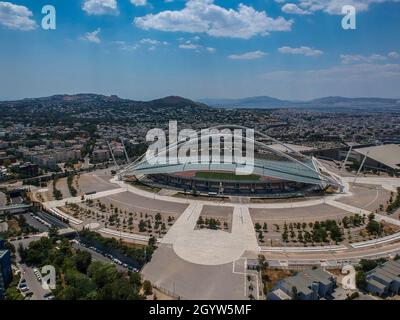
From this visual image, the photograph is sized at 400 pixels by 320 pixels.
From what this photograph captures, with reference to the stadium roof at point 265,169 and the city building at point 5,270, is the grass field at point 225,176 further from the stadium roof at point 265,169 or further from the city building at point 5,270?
the city building at point 5,270

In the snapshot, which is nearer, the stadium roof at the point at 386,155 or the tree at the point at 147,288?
the tree at the point at 147,288

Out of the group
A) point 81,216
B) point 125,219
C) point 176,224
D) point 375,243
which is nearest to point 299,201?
point 375,243

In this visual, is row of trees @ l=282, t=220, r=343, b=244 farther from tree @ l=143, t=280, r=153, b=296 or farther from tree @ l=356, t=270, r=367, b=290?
tree @ l=143, t=280, r=153, b=296

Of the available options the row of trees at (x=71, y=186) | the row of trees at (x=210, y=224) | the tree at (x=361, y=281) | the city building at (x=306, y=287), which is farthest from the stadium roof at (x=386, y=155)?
the row of trees at (x=71, y=186)

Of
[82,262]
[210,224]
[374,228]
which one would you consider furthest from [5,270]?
[374,228]

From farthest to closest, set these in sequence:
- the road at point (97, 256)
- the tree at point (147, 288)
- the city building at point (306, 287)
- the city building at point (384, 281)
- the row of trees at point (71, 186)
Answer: the row of trees at point (71, 186) < the road at point (97, 256) < the city building at point (384, 281) < the tree at point (147, 288) < the city building at point (306, 287)

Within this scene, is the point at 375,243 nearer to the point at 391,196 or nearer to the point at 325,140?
the point at 391,196

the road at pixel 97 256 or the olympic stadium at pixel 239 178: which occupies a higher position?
the olympic stadium at pixel 239 178
